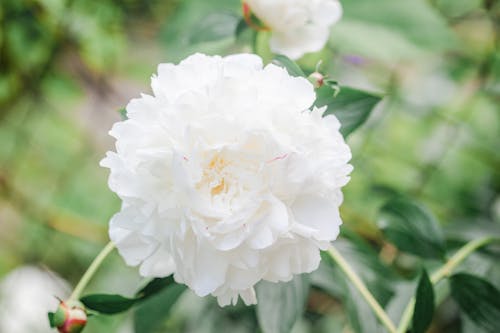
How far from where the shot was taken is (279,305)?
0.50 meters

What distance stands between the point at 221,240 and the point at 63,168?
945mm

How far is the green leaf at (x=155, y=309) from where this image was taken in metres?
0.57

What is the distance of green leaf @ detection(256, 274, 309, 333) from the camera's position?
498 mm

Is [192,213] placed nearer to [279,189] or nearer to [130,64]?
[279,189]

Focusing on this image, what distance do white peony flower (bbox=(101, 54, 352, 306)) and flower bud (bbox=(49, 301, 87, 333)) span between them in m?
0.08

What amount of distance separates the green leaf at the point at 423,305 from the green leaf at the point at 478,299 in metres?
0.07

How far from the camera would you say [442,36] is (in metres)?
0.93

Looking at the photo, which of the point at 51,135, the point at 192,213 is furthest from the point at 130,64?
the point at 192,213

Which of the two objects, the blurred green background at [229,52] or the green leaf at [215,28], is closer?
the green leaf at [215,28]

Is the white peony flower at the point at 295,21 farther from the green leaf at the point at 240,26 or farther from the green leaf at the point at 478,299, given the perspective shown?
the green leaf at the point at 478,299

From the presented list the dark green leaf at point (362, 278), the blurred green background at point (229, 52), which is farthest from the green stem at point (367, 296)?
the blurred green background at point (229, 52)

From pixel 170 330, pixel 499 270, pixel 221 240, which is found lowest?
pixel 170 330

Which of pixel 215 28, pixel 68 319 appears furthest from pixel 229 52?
pixel 68 319

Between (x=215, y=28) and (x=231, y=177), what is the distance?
0.23 metres
